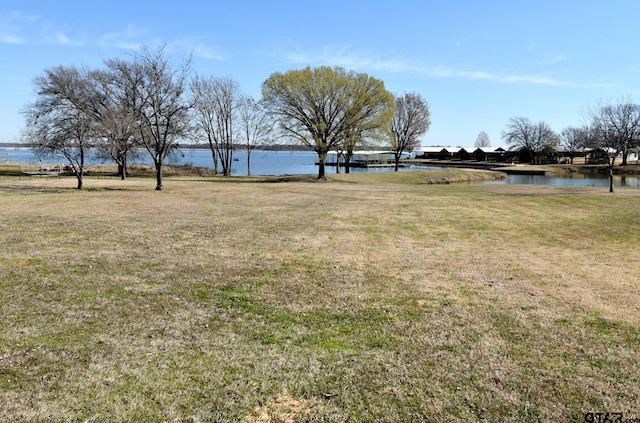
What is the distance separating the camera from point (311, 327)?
5.34 metres

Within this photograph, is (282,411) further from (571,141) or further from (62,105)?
(571,141)

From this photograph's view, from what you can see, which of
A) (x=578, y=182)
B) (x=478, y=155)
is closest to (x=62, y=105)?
(x=578, y=182)

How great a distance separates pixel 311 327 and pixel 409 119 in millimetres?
60973

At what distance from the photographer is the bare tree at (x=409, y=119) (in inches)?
2442

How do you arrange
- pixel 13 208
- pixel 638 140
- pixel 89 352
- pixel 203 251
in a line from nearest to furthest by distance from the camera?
pixel 89 352
pixel 203 251
pixel 13 208
pixel 638 140

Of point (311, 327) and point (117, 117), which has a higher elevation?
point (117, 117)

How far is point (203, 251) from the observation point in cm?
923

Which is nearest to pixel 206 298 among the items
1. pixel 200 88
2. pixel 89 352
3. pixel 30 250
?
pixel 89 352

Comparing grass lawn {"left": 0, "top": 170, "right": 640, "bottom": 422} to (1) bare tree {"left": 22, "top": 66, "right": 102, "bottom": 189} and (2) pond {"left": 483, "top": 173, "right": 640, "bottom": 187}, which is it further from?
(2) pond {"left": 483, "top": 173, "right": 640, "bottom": 187}

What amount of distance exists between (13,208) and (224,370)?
15497mm

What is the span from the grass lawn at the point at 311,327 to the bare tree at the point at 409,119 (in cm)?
5339

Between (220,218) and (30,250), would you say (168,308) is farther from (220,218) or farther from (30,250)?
(220,218)

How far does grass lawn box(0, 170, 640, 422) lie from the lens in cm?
368

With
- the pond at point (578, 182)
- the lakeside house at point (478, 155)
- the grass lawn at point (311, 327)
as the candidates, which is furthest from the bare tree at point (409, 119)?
the grass lawn at point (311, 327)
